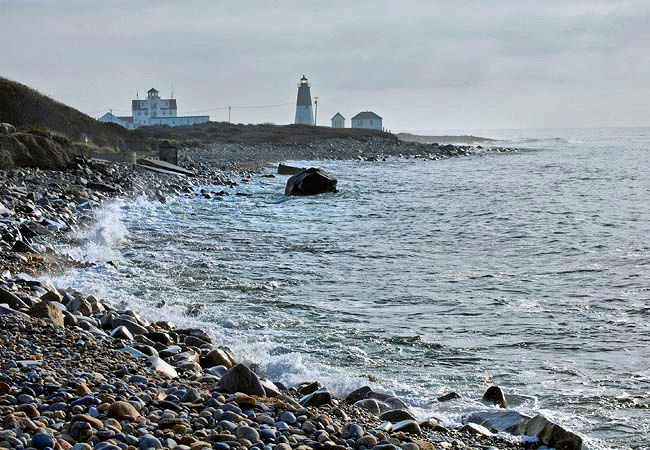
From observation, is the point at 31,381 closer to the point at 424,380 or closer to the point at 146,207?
the point at 424,380

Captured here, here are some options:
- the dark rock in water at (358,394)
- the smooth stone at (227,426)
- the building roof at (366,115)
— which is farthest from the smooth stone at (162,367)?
the building roof at (366,115)

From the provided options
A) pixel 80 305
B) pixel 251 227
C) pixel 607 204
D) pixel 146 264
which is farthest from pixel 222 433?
pixel 607 204

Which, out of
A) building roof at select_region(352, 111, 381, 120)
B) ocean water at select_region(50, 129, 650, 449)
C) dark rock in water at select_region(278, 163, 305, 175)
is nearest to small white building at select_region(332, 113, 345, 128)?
building roof at select_region(352, 111, 381, 120)

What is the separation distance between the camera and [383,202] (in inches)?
981

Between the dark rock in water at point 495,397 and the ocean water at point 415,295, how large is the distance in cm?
9

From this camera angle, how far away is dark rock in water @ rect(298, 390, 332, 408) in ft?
18.4

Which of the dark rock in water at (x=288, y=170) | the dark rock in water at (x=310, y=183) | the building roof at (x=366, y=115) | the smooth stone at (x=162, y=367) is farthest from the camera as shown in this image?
the building roof at (x=366, y=115)

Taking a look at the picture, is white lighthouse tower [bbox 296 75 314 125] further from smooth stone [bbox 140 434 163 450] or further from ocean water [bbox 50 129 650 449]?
smooth stone [bbox 140 434 163 450]

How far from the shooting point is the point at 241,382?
18.0 feet

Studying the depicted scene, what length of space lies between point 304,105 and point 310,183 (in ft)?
308

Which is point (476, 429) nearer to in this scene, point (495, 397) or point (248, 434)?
point (495, 397)

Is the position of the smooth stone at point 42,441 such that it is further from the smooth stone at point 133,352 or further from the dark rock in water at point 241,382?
the smooth stone at point 133,352

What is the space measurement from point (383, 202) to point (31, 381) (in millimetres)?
20691

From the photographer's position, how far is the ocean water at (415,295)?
22.7 ft
